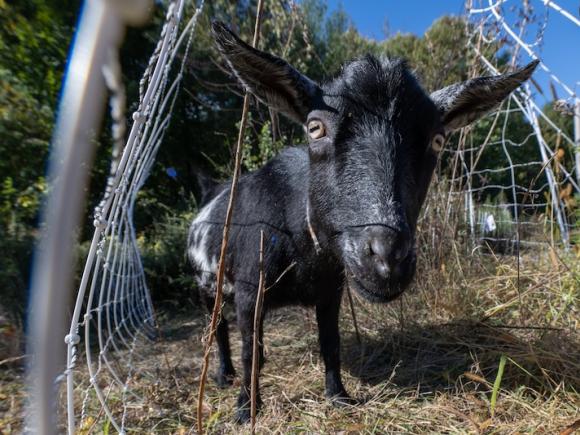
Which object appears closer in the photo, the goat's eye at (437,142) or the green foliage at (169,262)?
the goat's eye at (437,142)

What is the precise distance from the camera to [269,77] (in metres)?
2.19

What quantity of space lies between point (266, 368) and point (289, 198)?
1.55 metres

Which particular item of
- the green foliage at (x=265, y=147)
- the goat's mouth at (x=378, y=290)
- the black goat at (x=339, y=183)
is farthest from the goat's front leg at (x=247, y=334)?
the green foliage at (x=265, y=147)

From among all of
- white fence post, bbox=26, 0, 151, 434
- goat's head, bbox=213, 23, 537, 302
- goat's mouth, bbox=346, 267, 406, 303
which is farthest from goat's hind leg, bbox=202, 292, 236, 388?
white fence post, bbox=26, 0, 151, 434

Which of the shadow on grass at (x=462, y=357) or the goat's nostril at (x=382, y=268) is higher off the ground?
the goat's nostril at (x=382, y=268)

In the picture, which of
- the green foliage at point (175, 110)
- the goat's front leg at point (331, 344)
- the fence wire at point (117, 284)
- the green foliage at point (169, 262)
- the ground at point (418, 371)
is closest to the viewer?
the fence wire at point (117, 284)

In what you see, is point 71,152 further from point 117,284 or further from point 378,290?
point 117,284

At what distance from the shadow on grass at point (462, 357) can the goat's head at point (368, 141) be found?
1189mm

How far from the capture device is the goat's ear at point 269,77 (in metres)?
1.87

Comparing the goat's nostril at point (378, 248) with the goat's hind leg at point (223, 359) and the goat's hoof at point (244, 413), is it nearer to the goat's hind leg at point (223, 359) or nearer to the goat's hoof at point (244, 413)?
the goat's hoof at point (244, 413)

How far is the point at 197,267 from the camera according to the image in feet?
12.5

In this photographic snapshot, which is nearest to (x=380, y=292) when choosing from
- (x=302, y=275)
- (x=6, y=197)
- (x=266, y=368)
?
(x=302, y=275)

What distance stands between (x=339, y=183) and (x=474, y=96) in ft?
3.62

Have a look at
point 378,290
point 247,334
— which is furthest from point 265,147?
point 378,290
